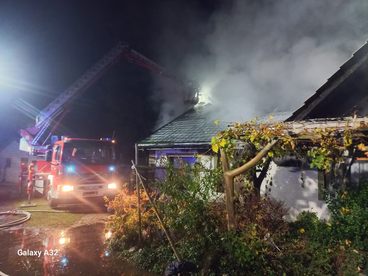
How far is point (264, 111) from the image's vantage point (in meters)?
14.0

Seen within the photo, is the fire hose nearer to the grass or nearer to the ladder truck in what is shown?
the grass

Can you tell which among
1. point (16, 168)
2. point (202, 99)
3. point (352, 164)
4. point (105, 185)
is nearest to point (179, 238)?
point (352, 164)

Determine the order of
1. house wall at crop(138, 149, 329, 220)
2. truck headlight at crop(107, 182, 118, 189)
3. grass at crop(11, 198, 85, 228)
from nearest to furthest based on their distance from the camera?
house wall at crop(138, 149, 329, 220), grass at crop(11, 198, 85, 228), truck headlight at crop(107, 182, 118, 189)

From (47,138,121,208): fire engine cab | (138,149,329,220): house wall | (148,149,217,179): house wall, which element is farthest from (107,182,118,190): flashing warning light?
(138,149,329,220): house wall

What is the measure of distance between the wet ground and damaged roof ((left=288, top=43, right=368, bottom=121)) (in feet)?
22.4

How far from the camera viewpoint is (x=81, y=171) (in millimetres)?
12781

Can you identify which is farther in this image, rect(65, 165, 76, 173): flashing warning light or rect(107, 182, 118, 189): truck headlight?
rect(107, 182, 118, 189): truck headlight

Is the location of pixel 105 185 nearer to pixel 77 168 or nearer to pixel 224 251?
pixel 77 168

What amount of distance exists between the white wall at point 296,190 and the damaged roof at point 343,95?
2.16 meters

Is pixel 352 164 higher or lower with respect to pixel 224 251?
higher

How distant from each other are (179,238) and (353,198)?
4834mm

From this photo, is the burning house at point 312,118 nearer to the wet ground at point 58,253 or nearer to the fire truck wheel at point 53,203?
the wet ground at point 58,253

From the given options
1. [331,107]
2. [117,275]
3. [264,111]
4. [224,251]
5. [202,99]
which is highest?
[202,99]

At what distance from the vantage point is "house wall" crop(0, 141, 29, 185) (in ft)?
79.1
